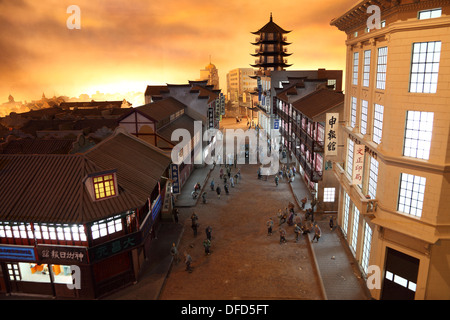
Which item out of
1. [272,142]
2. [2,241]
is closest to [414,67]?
[2,241]

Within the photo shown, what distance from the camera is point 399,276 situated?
58.2ft

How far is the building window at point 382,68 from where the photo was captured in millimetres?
18172

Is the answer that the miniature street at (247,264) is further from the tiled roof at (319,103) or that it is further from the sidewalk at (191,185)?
the tiled roof at (319,103)

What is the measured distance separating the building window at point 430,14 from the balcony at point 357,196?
32.4ft

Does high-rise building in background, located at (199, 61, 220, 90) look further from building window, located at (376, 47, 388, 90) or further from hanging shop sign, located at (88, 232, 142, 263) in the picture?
hanging shop sign, located at (88, 232, 142, 263)

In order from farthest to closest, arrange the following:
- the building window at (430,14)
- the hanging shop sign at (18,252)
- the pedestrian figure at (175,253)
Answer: the pedestrian figure at (175,253), the hanging shop sign at (18,252), the building window at (430,14)

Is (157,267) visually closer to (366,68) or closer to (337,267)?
(337,267)

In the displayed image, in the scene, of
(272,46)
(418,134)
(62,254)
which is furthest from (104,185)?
(272,46)

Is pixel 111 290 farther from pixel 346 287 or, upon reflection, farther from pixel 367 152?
pixel 367 152

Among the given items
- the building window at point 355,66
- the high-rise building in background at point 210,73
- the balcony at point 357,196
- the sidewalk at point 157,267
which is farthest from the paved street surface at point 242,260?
the high-rise building in background at point 210,73

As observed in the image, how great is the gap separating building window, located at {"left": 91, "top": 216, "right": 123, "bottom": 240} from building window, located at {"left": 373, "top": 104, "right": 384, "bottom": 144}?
16.6 m

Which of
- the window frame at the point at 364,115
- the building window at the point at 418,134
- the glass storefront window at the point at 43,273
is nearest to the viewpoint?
the building window at the point at 418,134

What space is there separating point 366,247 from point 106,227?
55.5 ft

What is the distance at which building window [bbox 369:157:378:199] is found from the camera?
1955 cm
